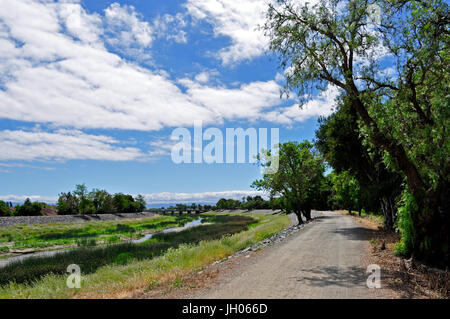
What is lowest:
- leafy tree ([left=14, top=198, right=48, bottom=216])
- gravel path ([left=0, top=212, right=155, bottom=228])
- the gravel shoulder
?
gravel path ([left=0, top=212, right=155, bottom=228])

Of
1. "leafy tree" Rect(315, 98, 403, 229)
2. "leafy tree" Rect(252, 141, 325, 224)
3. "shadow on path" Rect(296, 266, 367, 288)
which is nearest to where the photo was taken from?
"shadow on path" Rect(296, 266, 367, 288)

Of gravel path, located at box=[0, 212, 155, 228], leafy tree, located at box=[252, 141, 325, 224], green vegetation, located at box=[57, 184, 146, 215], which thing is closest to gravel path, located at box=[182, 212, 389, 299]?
leafy tree, located at box=[252, 141, 325, 224]

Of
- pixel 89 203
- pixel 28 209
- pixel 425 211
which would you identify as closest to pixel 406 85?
pixel 425 211

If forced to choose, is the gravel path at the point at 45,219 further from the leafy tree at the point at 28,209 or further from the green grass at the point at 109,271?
the green grass at the point at 109,271

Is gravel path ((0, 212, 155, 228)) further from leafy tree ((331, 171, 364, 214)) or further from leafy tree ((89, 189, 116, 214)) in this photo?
leafy tree ((331, 171, 364, 214))

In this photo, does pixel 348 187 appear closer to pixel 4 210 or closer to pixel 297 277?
pixel 297 277

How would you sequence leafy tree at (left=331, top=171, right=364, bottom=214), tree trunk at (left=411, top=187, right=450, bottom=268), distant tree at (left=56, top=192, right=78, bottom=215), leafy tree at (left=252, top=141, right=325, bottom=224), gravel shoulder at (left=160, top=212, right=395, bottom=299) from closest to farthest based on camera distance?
1. gravel shoulder at (left=160, top=212, right=395, bottom=299)
2. tree trunk at (left=411, top=187, right=450, bottom=268)
3. leafy tree at (left=331, top=171, right=364, bottom=214)
4. leafy tree at (left=252, top=141, right=325, bottom=224)
5. distant tree at (left=56, top=192, right=78, bottom=215)

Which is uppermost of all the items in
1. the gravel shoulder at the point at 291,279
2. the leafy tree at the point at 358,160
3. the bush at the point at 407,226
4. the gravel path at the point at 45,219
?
the leafy tree at the point at 358,160

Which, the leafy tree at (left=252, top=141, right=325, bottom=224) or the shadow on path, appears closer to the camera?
the shadow on path

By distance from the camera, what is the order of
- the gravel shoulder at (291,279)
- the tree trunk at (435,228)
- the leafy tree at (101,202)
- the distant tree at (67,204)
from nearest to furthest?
the gravel shoulder at (291,279) < the tree trunk at (435,228) < the distant tree at (67,204) < the leafy tree at (101,202)

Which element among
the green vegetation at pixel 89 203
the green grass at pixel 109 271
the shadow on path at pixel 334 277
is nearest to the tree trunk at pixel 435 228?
the shadow on path at pixel 334 277
